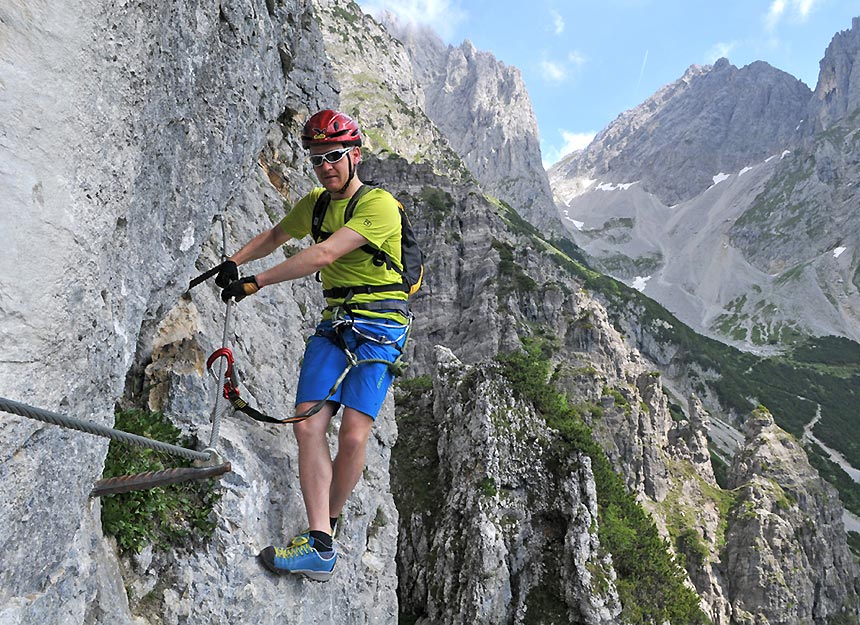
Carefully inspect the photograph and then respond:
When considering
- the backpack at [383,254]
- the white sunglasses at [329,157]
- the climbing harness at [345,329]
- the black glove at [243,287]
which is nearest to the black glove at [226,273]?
the black glove at [243,287]

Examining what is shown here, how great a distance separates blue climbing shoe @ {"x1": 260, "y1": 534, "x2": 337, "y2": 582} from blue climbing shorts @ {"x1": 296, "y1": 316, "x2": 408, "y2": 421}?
1.52 m

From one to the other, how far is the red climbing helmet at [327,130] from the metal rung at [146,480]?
3405 mm

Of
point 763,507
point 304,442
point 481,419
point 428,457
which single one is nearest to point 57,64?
point 304,442

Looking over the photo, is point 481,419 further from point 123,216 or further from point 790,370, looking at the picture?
point 790,370

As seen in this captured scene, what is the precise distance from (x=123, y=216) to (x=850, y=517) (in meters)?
115

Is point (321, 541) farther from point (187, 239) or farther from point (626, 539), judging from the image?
point (626, 539)

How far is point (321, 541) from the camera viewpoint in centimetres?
536

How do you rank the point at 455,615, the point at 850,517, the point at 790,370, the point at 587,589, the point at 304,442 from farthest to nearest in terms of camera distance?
the point at 790,370
the point at 850,517
the point at 455,615
the point at 587,589
the point at 304,442

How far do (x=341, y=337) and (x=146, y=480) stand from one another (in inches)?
86.5

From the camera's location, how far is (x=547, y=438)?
2964 centimetres

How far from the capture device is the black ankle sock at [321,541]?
5.33m

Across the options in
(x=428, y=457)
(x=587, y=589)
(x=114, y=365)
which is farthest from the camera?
(x=428, y=457)

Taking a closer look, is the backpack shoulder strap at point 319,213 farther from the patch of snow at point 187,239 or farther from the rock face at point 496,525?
the rock face at point 496,525

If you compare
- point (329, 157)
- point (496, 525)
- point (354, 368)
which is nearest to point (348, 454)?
point (354, 368)
